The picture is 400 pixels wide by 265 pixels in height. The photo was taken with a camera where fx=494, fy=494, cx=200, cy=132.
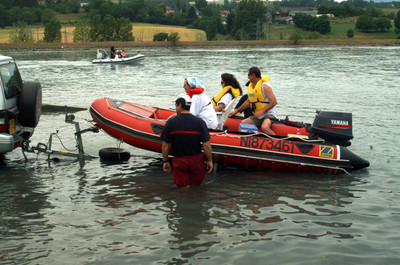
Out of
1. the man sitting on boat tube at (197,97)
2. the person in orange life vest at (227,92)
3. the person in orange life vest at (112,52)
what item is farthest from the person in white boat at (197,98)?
the person in orange life vest at (112,52)

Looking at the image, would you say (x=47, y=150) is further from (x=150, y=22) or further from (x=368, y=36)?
(x=150, y=22)

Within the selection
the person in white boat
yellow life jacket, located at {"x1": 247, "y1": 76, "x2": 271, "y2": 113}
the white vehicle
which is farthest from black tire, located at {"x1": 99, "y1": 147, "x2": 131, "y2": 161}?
yellow life jacket, located at {"x1": 247, "y1": 76, "x2": 271, "y2": 113}

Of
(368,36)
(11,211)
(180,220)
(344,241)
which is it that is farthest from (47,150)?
(368,36)

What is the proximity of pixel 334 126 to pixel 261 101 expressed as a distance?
57.3 inches

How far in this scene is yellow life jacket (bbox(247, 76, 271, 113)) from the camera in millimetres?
9430

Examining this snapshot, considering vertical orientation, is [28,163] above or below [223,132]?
below

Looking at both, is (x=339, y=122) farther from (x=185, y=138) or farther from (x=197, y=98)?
(x=185, y=138)

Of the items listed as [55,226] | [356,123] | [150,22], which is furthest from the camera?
[150,22]

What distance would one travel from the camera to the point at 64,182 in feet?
27.8

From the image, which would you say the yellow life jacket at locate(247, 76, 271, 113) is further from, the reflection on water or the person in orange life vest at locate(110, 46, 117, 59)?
the person in orange life vest at locate(110, 46, 117, 59)

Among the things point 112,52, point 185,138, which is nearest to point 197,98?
point 185,138

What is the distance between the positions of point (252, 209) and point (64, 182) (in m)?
3.40

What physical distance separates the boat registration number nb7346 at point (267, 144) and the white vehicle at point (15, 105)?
3821 millimetres

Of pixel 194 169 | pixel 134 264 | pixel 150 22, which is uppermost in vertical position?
pixel 150 22
